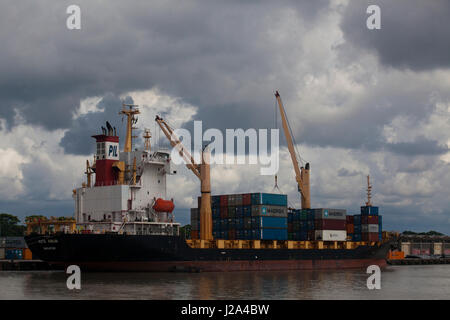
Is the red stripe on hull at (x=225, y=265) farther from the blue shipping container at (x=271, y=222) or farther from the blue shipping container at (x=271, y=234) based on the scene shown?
the blue shipping container at (x=271, y=222)

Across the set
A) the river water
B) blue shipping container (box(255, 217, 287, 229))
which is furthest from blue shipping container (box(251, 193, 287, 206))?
the river water

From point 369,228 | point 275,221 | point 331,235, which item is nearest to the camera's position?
point 275,221

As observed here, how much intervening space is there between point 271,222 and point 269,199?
255 centimetres

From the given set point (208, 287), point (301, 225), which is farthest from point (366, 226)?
point (208, 287)

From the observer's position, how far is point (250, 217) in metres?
66.9

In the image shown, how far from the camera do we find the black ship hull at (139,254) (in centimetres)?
5597

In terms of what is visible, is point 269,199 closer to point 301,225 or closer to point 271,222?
point 271,222

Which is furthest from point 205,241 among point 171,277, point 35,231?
point 35,231

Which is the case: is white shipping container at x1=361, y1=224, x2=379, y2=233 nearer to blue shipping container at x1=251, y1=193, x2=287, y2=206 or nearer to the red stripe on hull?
the red stripe on hull

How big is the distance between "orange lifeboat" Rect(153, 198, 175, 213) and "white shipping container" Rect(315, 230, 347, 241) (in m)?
19.8

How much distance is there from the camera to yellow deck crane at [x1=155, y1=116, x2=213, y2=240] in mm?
65688

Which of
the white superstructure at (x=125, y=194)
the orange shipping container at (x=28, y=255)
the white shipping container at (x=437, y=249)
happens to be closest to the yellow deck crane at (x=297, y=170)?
the white superstructure at (x=125, y=194)

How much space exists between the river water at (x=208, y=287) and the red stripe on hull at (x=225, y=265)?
1403mm
